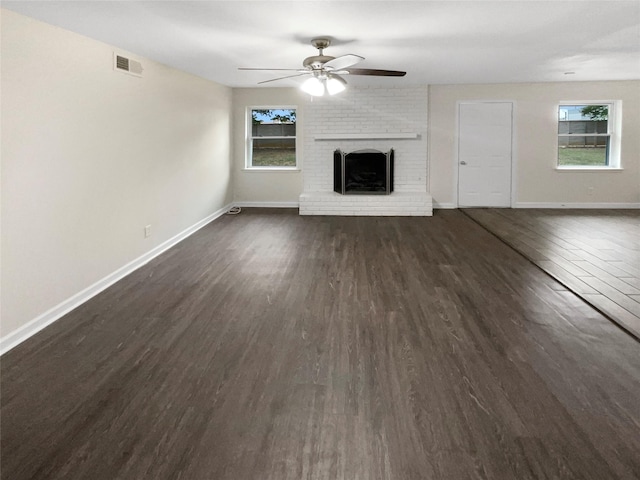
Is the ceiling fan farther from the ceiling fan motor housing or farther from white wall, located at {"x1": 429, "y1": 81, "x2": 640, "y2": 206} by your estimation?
white wall, located at {"x1": 429, "y1": 81, "x2": 640, "y2": 206}

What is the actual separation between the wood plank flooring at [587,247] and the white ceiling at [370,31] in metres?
→ 2.16

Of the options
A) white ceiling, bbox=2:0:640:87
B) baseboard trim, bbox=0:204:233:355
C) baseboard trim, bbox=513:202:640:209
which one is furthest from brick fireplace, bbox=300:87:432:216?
baseboard trim, bbox=0:204:233:355

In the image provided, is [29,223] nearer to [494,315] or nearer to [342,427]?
[342,427]

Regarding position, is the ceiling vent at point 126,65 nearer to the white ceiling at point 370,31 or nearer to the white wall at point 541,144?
the white ceiling at point 370,31

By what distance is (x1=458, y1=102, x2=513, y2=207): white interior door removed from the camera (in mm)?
8484

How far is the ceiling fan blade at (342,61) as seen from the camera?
169 inches

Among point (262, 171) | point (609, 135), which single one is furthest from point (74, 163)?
point (609, 135)

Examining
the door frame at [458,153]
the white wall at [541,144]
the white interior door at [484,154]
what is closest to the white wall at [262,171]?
the white wall at [541,144]

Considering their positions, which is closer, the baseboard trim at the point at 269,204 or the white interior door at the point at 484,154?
the white interior door at the point at 484,154

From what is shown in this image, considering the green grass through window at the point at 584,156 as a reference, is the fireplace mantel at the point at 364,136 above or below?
above

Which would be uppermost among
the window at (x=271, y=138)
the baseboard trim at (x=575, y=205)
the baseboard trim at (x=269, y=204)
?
the window at (x=271, y=138)

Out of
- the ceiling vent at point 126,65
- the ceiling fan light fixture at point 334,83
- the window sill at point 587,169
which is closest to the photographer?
the ceiling vent at point 126,65

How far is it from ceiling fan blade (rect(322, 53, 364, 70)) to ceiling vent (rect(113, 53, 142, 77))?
185cm

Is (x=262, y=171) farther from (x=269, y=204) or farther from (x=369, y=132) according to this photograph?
(x=369, y=132)
